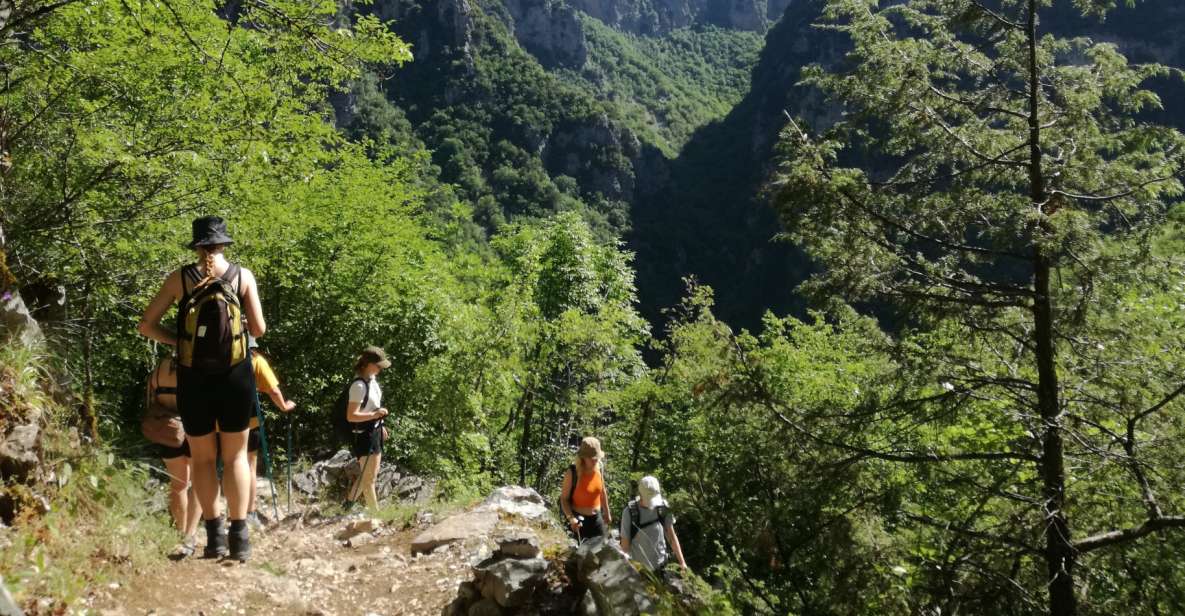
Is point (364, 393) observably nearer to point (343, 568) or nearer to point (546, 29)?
point (343, 568)

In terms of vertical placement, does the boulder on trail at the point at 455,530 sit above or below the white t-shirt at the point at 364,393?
below

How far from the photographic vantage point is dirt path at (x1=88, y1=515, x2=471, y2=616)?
291cm

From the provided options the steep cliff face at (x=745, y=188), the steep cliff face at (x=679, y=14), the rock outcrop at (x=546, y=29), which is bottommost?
the steep cliff face at (x=745, y=188)

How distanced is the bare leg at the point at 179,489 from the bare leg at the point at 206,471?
0.48 metres

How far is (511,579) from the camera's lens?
3.18 meters

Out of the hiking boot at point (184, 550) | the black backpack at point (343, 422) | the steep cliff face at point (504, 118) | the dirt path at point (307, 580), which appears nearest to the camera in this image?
the dirt path at point (307, 580)

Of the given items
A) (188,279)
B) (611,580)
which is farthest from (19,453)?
(611,580)

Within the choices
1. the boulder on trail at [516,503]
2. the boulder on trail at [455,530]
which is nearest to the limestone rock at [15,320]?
→ the boulder on trail at [455,530]

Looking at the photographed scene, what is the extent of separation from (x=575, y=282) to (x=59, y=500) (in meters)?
12.9

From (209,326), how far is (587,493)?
283cm

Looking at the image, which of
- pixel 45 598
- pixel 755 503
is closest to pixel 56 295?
pixel 45 598

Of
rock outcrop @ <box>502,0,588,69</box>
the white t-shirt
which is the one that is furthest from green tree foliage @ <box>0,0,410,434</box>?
rock outcrop @ <box>502,0,588,69</box>

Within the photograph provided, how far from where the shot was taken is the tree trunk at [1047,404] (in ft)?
12.8

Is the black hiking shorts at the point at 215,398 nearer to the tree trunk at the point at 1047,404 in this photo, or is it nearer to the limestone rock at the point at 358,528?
the limestone rock at the point at 358,528
